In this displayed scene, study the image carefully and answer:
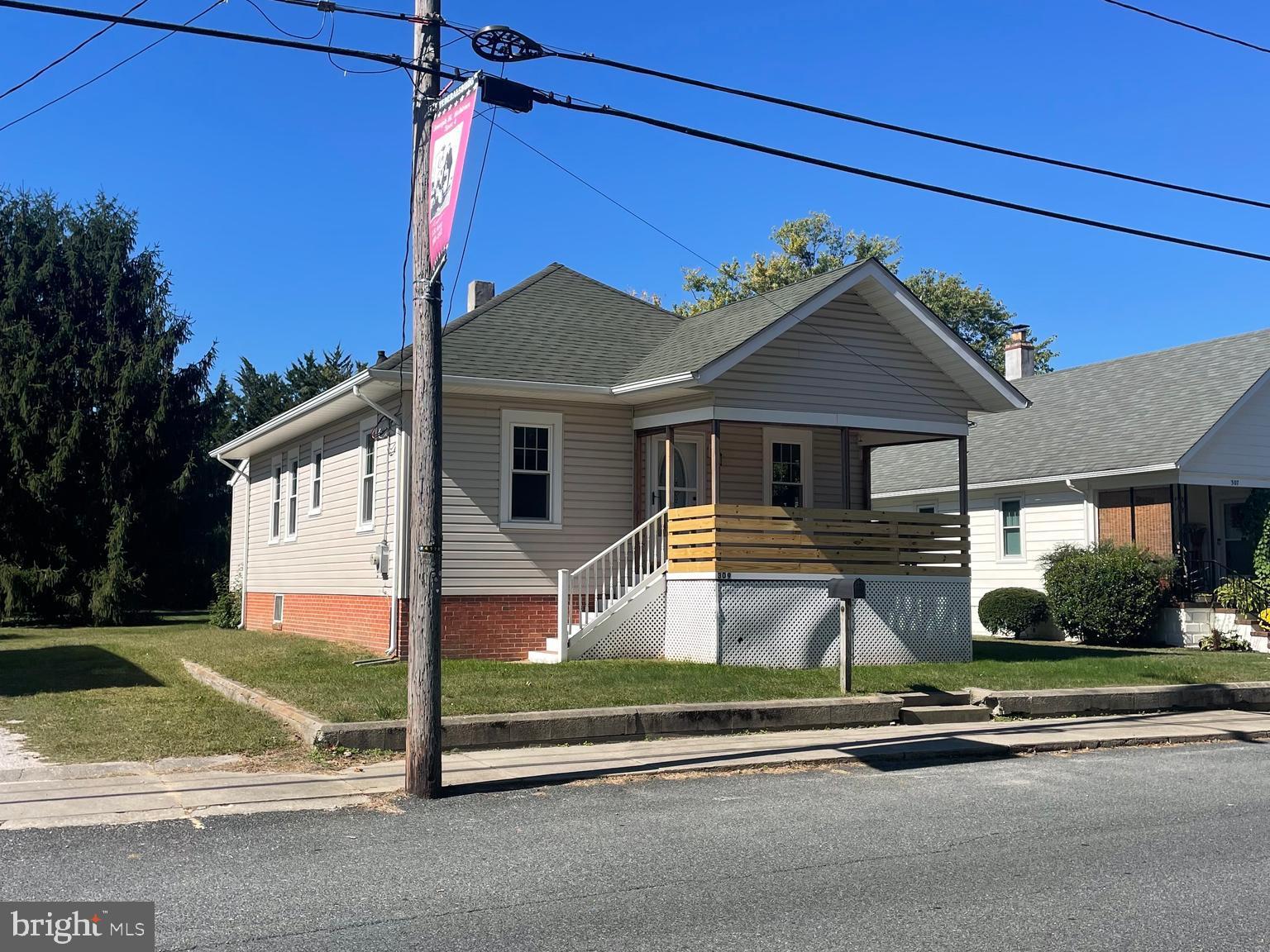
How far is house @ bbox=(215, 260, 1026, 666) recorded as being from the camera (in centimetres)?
1612

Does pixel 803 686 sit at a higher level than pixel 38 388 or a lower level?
lower

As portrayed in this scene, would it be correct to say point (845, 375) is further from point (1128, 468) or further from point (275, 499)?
point (275, 499)

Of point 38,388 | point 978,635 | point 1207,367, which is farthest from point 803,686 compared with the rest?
point 38,388

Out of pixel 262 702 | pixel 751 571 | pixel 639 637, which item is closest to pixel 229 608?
pixel 639 637

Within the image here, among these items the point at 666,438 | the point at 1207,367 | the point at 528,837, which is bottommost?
the point at 528,837

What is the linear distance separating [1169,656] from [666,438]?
358 inches

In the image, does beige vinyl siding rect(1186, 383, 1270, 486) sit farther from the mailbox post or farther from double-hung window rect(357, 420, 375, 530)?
double-hung window rect(357, 420, 375, 530)

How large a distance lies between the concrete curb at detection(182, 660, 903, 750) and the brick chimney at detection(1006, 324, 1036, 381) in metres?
21.8

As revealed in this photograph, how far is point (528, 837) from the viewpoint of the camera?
7.31 meters

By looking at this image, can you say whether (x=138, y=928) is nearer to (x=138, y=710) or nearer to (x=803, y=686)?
(x=138, y=710)

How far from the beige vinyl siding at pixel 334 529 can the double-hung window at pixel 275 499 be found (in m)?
0.22

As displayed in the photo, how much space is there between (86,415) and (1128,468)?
26880 millimetres

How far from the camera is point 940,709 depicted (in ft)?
43.6

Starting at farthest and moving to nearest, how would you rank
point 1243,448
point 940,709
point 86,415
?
point 86,415, point 1243,448, point 940,709
